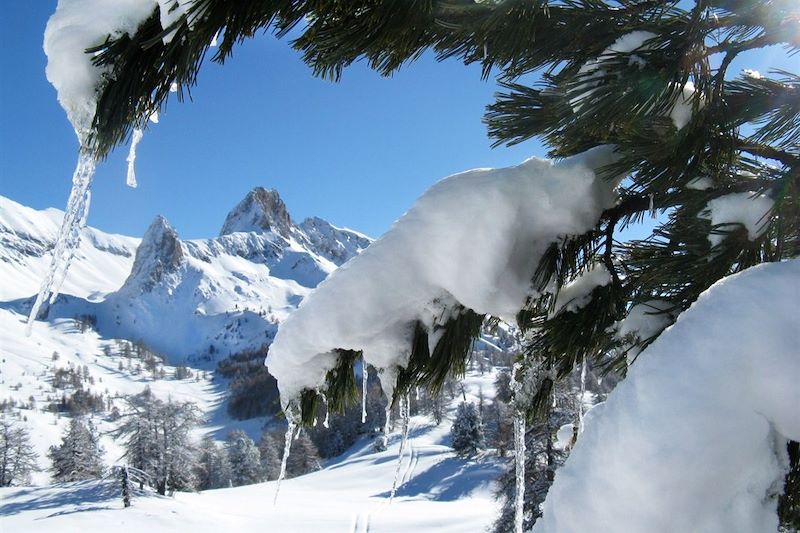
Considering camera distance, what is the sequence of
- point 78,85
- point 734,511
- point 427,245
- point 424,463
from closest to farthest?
A: point 734,511, point 78,85, point 427,245, point 424,463

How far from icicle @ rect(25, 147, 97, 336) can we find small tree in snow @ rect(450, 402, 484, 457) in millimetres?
43068

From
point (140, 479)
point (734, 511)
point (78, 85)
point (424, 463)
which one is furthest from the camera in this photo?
point (424, 463)

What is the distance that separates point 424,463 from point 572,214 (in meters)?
46.5

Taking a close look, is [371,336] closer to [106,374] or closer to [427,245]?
[427,245]

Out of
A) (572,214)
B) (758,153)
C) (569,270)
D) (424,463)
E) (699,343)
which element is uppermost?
(758,153)

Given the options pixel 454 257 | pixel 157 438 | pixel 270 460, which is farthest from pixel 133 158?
pixel 270 460

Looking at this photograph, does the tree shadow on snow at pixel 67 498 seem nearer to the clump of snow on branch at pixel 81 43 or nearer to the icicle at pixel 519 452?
the icicle at pixel 519 452

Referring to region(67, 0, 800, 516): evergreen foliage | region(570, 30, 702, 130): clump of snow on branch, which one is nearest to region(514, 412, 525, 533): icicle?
region(67, 0, 800, 516): evergreen foliage

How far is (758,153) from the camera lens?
4.98 feet

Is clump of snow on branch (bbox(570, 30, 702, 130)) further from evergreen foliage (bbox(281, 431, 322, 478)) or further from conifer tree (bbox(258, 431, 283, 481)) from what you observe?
conifer tree (bbox(258, 431, 283, 481))

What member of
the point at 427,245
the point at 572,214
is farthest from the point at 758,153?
the point at 427,245

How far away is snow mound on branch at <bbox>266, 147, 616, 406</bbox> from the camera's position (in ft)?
4.37

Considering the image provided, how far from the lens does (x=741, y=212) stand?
1330 millimetres

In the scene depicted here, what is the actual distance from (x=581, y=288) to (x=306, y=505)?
121 feet
